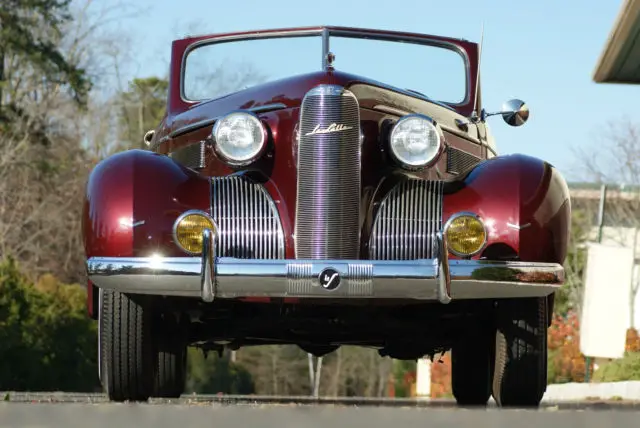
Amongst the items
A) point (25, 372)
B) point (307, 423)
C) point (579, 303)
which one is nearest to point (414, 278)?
point (307, 423)

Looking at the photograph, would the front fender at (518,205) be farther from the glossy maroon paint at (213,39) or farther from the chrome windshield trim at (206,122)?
the glossy maroon paint at (213,39)

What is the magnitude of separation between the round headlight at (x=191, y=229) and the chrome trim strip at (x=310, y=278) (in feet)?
0.69

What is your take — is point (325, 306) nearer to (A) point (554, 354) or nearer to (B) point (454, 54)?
(B) point (454, 54)

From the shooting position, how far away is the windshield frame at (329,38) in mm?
7141

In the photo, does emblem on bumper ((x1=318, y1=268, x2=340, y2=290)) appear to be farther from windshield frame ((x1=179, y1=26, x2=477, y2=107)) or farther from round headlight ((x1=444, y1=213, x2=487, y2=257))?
windshield frame ((x1=179, y1=26, x2=477, y2=107))

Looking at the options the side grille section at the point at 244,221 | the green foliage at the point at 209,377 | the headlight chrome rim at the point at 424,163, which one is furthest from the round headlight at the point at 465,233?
the green foliage at the point at 209,377

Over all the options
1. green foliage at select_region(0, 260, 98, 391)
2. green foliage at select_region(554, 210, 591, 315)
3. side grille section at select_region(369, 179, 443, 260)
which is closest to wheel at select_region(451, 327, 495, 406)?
side grille section at select_region(369, 179, 443, 260)

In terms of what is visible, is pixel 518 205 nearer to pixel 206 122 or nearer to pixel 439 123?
pixel 439 123

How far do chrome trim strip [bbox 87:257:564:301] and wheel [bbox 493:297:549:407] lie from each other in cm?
40

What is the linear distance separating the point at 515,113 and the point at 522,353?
184cm

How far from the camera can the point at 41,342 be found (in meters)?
15.1

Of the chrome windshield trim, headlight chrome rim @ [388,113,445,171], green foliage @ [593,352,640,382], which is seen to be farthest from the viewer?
green foliage @ [593,352,640,382]

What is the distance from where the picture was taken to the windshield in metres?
7.14

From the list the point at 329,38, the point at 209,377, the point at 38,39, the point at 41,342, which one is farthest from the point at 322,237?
the point at 38,39
